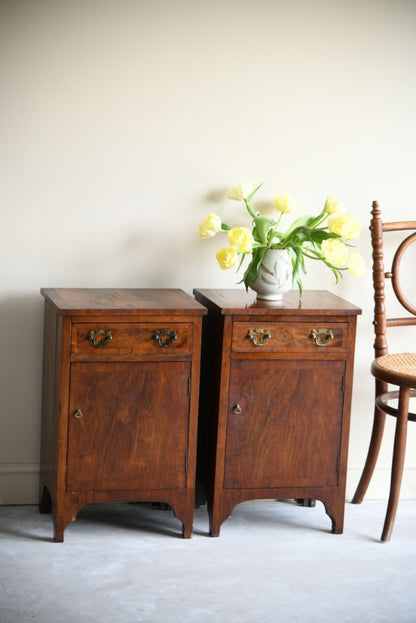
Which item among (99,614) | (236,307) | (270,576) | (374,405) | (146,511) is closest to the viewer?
(99,614)

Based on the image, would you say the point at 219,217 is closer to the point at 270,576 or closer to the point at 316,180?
the point at 316,180

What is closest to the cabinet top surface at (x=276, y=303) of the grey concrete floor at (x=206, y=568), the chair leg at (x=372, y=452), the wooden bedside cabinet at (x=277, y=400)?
the wooden bedside cabinet at (x=277, y=400)

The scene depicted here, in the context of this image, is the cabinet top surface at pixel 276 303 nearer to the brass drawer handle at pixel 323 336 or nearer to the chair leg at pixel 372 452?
the brass drawer handle at pixel 323 336

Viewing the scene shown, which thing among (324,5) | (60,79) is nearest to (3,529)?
(60,79)

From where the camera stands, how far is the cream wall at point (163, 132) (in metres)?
2.89

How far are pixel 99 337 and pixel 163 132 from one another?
81 cm

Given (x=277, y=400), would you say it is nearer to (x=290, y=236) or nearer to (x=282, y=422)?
(x=282, y=422)

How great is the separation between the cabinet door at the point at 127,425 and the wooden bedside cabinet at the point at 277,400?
0.49ft

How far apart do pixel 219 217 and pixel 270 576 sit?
3.99 ft

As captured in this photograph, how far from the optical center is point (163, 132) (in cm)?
298

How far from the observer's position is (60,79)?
2881 millimetres

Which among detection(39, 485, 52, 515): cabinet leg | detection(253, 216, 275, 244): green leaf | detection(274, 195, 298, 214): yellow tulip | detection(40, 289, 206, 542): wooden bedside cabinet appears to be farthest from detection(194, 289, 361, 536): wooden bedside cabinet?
detection(39, 485, 52, 515): cabinet leg

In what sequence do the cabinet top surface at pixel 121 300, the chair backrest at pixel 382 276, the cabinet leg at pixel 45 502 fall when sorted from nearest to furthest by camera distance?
the cabinet top surface at pixel 121 300, the cabinet leg at pixel 45 502, the chair backrest at pixel 382 276

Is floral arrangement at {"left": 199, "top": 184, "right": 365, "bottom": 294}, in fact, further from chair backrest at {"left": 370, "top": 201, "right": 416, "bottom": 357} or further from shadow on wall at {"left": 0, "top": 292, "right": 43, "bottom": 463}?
shadow on wall at {"left": 0, "top": 292, "right": 43, "bottom": 463}
